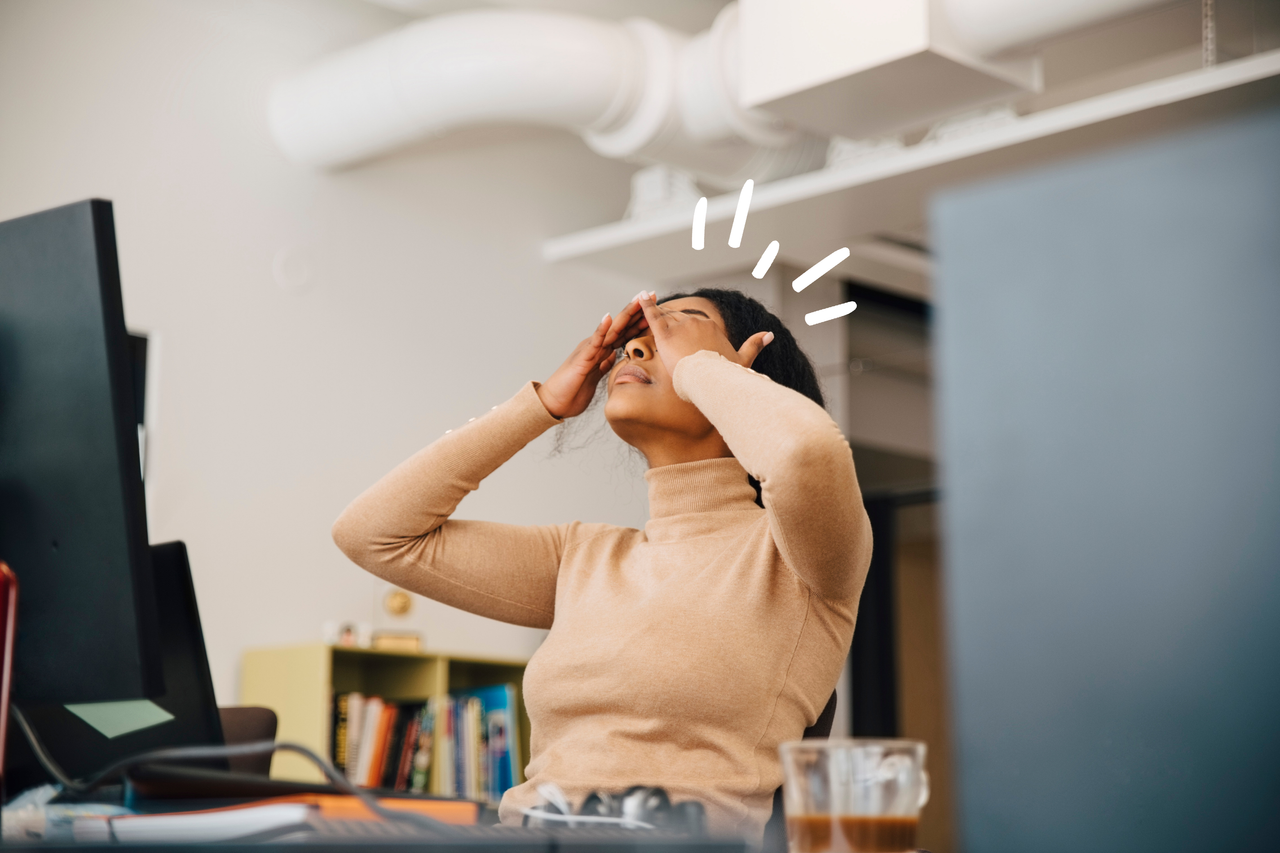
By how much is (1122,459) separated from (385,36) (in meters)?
3.44

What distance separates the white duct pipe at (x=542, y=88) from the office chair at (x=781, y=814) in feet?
7.02

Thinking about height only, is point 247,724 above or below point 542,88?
below

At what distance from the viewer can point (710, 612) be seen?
136cm

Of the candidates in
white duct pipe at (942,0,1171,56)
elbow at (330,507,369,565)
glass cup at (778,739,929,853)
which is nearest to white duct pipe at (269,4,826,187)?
white duct pipe at (942,0,1171,56)

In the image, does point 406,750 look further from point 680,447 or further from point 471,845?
point 471,845

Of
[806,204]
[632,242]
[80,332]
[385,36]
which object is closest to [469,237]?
[632,242]

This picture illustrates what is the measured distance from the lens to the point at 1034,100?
13.7 feet

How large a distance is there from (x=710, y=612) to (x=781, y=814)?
220 millimetres

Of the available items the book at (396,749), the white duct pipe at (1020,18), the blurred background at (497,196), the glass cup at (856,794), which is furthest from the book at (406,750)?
the glass cup at (856,794)

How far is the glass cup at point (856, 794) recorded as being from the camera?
0.65 meters

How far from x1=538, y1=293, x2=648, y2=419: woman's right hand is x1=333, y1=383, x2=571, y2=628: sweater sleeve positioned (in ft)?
0.07

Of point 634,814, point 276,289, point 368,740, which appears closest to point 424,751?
point 368,740

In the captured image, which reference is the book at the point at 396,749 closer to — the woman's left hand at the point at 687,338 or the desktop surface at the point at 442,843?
the woman's left hand at the point at 687,338

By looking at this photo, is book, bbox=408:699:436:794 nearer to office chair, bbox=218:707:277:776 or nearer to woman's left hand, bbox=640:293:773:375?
office chair, bbox=218:707:277:776
